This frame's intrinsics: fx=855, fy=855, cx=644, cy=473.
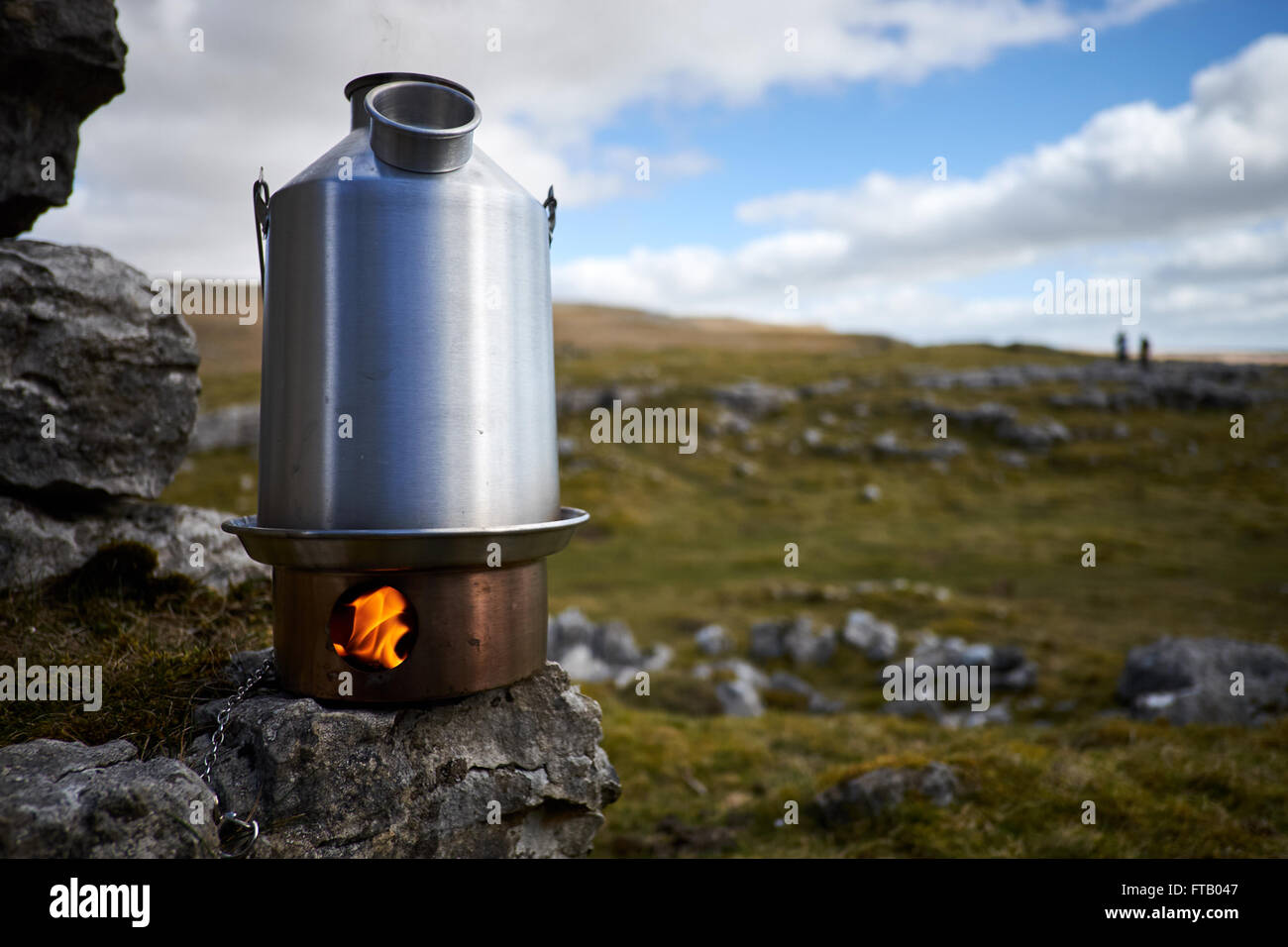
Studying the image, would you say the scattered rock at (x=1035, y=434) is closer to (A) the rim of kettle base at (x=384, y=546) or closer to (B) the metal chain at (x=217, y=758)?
(A) the rim of kettle base at (x=384, y=546)

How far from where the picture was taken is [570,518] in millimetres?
4102

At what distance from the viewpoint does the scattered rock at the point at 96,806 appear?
273 centimetres

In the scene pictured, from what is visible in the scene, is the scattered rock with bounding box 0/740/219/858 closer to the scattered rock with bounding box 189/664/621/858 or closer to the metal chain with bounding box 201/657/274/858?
the metal chain with bounding box 201/657/274/858

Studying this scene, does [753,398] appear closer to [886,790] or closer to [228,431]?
[228,431]

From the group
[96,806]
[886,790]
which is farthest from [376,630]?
[886,790]

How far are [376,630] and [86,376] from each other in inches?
122

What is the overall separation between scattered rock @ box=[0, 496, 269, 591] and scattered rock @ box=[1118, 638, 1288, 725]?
1044 cm

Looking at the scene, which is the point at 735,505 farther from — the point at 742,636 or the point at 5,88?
the point at 5,88

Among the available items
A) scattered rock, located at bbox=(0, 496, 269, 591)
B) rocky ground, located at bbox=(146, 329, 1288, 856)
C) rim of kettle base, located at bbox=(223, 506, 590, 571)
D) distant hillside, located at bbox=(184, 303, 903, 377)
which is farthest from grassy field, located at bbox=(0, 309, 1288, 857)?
distant hillside, located at bbox=(184, 303, 903, 377)

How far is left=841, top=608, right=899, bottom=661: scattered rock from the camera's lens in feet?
52.9

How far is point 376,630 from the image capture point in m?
3.70

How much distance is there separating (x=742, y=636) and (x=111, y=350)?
14.1 metres

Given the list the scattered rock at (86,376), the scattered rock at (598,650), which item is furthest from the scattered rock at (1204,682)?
the scattered rock at (86,376)
